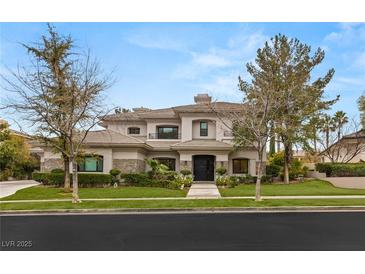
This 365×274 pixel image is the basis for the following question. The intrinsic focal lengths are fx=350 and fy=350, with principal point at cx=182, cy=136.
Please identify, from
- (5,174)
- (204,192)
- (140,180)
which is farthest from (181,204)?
(5,174)

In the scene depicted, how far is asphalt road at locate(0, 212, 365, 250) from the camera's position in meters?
9.41

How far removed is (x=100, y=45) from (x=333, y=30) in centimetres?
1286

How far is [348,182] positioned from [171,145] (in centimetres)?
1496

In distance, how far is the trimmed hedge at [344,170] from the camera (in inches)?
1197

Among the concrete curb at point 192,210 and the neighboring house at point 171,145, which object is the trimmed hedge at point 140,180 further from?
the concrete curb at point 192,210

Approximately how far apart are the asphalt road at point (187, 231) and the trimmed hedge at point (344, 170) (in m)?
17.6

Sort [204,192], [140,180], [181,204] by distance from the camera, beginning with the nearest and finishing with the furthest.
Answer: [181,204], [204,192], [140,180]

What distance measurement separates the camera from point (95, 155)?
2852 centimetres

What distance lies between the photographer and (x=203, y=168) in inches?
1254

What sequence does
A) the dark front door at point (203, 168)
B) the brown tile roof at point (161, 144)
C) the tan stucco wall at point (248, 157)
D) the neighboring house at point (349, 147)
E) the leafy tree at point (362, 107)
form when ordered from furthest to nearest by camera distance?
the neighboring house at point (349, 147) < the leafy tree at point (362, 107) < the brown tile roof at point (161, 144) < the dark front door at point (203, 168) < the tan stucco wall at point (248, 157)

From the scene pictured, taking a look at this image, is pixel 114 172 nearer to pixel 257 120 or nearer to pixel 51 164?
pixel 51 164

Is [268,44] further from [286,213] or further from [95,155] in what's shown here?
[286,213]

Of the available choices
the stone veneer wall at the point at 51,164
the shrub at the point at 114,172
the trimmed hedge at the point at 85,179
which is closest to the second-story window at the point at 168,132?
the shrub at the point at 114,172

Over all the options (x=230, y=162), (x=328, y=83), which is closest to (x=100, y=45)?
(x=230, y=162)
